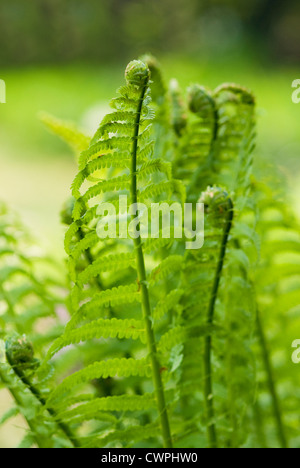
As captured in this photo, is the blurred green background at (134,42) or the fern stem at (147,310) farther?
the blurred green background at (134,42)

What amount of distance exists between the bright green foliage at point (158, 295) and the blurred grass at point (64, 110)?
8.33ft

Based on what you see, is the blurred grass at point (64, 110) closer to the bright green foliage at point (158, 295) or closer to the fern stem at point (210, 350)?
the bright green foliage at point (158, 295)

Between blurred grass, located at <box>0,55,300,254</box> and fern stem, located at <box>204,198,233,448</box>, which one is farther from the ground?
blurred grass, located at <box>0,55,300,254</box>

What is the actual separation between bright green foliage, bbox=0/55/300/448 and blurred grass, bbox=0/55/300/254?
2540mm

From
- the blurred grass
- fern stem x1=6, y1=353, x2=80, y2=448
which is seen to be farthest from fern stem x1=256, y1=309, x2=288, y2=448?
the blurred grass

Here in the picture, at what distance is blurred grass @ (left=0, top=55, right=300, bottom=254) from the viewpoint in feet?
14.4

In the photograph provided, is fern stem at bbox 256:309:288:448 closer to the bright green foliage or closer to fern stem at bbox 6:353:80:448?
the bright green foliage

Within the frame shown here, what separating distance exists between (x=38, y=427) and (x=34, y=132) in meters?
5.21

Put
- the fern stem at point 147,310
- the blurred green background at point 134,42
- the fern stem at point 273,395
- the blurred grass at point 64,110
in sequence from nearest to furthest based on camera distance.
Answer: the fern stem at point 147,310, the fern stem at point 273,395, the blurred grass at point 64,110, the blurred green background at point 134,42

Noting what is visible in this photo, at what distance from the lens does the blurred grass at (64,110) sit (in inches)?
173

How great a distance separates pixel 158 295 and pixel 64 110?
5.28m

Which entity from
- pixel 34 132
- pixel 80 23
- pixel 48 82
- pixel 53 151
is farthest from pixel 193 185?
pixel 80 23

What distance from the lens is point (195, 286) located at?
25.6 inches

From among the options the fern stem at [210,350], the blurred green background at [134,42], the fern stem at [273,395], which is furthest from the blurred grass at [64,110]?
the fern stem at [210,350]
